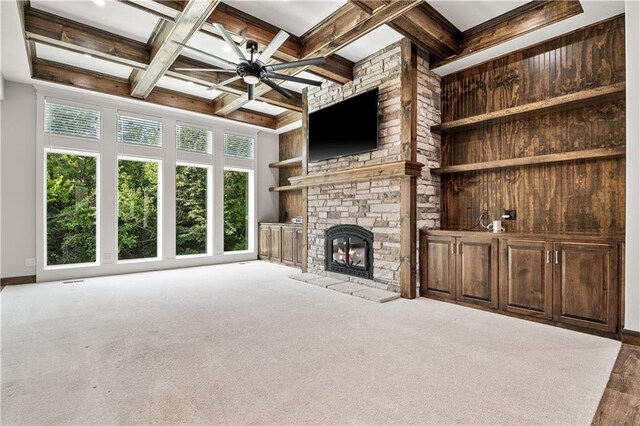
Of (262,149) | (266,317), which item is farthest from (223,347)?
(262,149)

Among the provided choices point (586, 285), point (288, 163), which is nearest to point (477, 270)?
point (586, 285)

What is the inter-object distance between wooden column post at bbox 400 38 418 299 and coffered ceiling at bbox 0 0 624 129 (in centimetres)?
27

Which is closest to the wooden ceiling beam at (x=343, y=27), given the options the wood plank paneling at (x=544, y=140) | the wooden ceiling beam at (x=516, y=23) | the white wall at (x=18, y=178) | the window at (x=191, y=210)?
the wooden ceiling beam at (x=516, y=23)

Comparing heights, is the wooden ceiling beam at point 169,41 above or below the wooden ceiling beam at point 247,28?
below

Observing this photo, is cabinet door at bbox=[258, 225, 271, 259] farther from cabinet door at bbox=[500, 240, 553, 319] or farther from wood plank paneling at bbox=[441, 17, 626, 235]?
cabinet door at bbox=[500, 240, 553, 319]

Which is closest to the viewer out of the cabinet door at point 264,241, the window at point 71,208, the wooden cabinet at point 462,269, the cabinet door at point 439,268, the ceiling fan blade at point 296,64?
the ceiling fan blade at point 296,64

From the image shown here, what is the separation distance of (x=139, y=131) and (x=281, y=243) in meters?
3.61

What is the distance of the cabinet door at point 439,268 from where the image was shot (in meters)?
4.11

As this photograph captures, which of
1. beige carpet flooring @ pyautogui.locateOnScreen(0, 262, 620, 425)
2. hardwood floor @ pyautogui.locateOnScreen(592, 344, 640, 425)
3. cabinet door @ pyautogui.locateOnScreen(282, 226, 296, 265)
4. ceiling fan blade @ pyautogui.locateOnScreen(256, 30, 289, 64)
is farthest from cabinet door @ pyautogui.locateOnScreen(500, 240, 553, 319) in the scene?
cabinet door @ pyautogui.locateOnScreen(282, 226, 296, 265)

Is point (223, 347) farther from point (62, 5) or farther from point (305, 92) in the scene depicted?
point (305, 92)

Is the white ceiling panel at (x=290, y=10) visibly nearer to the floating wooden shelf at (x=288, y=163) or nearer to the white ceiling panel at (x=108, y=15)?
the white ceiling panel at (x=108, y=15)

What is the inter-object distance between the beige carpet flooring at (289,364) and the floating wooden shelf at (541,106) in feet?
7.67

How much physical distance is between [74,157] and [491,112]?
6.78 meters

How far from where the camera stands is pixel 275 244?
7469 mm
